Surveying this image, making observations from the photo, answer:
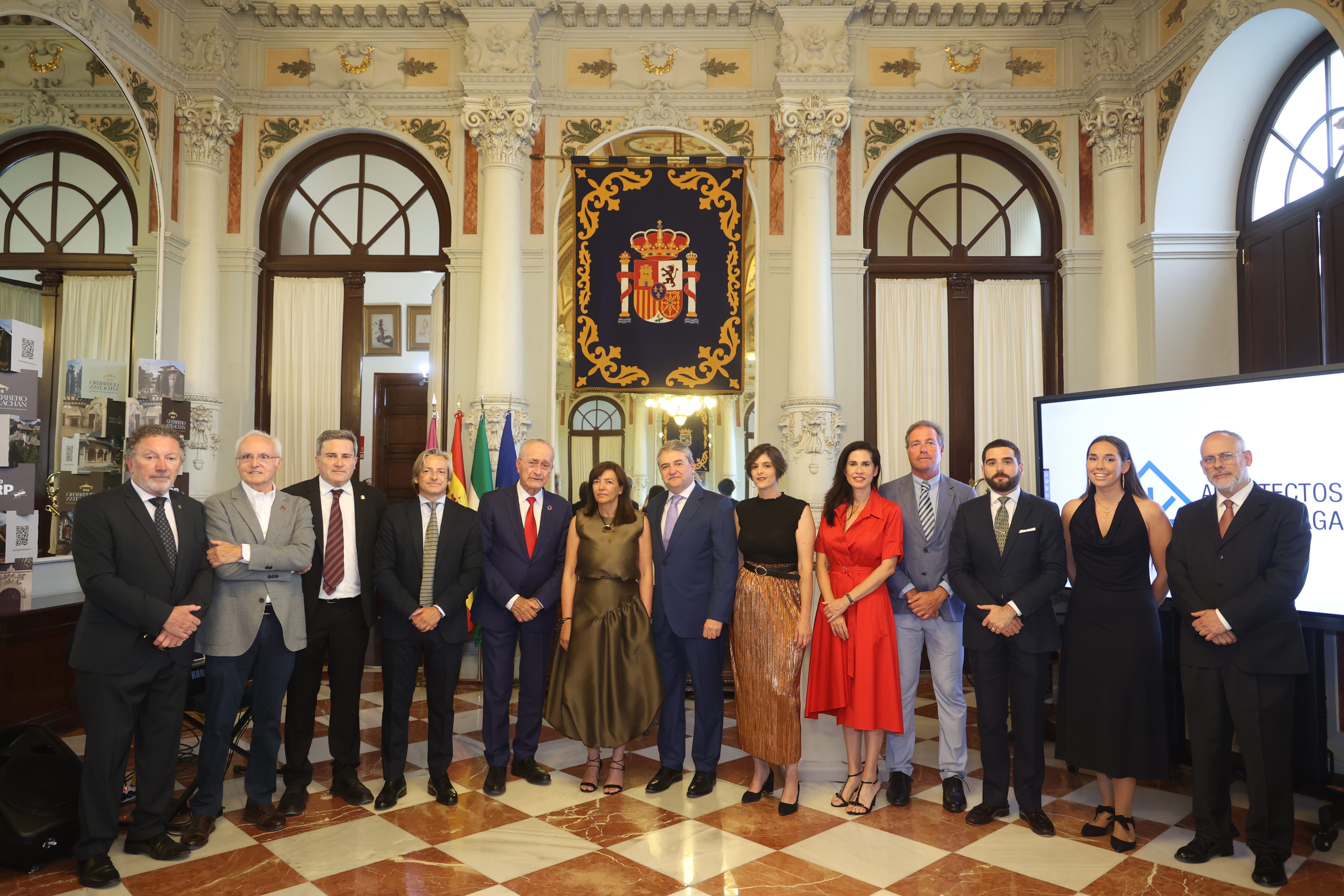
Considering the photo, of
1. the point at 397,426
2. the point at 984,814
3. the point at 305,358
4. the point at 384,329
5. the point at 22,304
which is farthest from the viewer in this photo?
the point at 384,329

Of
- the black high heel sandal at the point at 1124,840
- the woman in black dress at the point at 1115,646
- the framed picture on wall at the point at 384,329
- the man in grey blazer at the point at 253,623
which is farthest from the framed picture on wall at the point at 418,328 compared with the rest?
the black high heel sandal at the point at 1124,840

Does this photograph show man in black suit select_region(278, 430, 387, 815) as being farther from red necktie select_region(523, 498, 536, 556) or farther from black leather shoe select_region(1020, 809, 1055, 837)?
black leather shoe select_region(1020, 809, 1055, 837)

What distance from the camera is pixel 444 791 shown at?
3650mm

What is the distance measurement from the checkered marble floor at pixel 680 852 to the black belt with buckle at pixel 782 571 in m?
0.96

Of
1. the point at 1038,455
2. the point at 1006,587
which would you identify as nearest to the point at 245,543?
the point at 1006,587

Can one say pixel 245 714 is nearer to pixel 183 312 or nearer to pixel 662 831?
pixel 662 831

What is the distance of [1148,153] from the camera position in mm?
6223

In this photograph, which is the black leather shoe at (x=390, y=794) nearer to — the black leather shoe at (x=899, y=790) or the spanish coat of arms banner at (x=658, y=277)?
the black leather shoe at (x=899, y=790)

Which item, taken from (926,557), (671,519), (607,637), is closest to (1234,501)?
(926,557)

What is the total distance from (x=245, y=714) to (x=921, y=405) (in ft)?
16.9

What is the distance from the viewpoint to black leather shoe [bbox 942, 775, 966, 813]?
3.59 m

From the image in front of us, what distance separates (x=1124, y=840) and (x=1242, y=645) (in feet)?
2.78

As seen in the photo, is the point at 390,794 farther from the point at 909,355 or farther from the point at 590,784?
the point at 909,355

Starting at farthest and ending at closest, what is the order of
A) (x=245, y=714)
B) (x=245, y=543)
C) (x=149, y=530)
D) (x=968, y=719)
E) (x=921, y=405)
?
(x=921, y=405), (x=968, y=719), (x=245, y=714), (x=245, y=543), (x=149, y=530)
